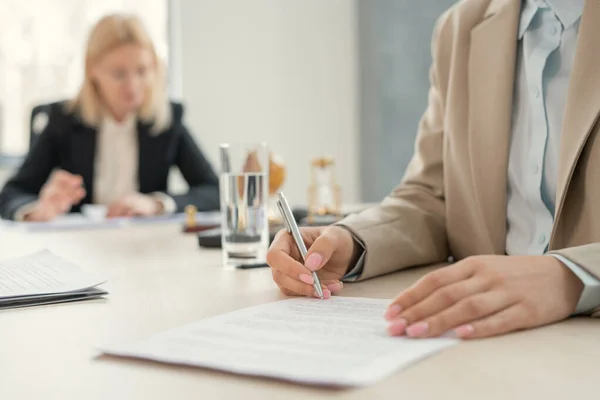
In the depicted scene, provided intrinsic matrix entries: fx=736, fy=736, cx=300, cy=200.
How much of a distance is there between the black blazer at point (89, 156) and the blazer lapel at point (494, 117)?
1624 millimetres

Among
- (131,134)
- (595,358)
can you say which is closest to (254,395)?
(595,358)

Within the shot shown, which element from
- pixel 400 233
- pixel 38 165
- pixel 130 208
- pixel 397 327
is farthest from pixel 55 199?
pixel 397 327

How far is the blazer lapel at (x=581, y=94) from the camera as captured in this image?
3.23 feet

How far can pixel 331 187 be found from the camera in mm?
2123

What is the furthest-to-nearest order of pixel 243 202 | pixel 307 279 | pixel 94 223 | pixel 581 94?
pixel 94 223, pixel 243 202, pixel 581 94, pixel 307 279

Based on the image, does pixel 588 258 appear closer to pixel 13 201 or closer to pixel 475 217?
pixel 475 217

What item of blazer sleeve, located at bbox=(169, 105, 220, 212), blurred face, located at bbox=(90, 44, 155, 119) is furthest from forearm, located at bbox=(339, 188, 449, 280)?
blurred face, located at bbox=(90, 44, 155, 119)

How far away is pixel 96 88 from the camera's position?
2.99 m

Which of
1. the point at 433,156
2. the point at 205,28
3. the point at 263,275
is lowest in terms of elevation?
the point at 263,275

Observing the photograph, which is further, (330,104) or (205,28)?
(330,104)

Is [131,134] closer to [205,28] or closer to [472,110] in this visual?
[205,28]

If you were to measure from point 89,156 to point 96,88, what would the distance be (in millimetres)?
283

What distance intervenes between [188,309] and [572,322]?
0.41m

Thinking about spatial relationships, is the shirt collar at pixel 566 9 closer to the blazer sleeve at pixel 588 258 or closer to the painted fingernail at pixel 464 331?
the blazer sleeve at pixel 588 258
